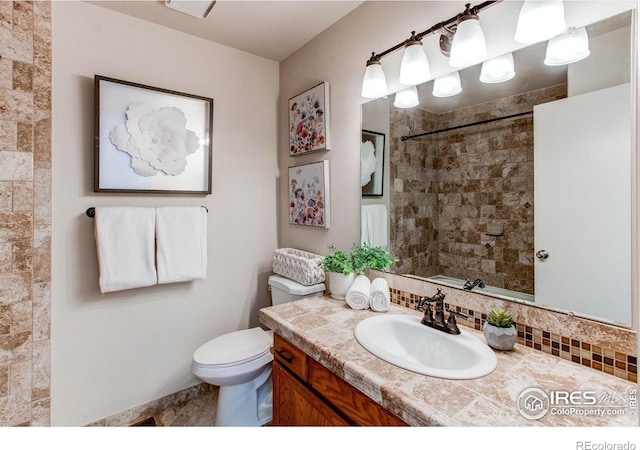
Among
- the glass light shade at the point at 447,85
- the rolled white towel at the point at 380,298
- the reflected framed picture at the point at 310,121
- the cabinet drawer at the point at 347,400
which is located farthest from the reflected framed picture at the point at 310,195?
the cabinet drawer at the point at 347,400

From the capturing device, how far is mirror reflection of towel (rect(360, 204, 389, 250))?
152cm

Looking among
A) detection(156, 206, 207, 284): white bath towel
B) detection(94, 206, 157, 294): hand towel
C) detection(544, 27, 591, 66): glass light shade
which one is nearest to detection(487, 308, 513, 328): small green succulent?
detection(544, 27, 591, 66): glass light shade

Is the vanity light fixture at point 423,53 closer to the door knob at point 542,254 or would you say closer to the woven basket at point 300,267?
the door knob at point 542,254

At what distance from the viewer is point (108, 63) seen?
5.39 ft

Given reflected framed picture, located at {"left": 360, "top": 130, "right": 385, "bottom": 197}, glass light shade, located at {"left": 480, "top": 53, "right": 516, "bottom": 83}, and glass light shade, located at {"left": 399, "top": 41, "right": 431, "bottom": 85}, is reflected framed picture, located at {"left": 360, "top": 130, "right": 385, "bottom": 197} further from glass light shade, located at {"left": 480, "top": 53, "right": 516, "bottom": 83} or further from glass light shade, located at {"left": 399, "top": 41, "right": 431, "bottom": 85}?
glass light shade, located at {"left": 480, "top": 53, "right": 516, "bottom": 83}

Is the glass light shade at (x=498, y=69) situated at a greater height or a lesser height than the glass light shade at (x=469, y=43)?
lesser

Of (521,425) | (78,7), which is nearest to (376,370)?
(521,425)

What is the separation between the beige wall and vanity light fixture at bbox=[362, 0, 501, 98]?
1.00 m

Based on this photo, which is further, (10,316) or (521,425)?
(10,316)

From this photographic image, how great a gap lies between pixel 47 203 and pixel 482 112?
203 centimetres

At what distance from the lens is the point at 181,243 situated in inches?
69.6

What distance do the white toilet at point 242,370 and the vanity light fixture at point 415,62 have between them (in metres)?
1.18

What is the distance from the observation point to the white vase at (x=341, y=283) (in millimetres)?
1509

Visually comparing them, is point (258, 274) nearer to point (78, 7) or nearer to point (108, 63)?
point (108, 63)
